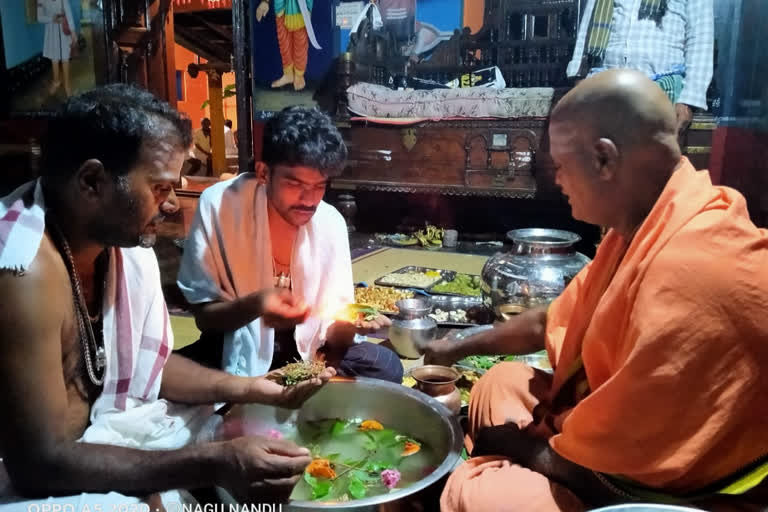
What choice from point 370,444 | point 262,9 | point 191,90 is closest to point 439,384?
point 370,444

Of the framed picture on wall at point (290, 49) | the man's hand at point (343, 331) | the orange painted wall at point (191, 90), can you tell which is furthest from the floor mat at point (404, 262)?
the orange painted wall at point (191, 90)

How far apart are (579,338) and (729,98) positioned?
6.22 meters

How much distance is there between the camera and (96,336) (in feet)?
6.83

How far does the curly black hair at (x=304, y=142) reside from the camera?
279cm

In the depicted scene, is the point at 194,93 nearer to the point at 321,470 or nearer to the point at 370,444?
the point at 370,444

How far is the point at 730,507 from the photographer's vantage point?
5.53 ft

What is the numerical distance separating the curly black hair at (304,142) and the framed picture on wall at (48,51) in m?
8.81

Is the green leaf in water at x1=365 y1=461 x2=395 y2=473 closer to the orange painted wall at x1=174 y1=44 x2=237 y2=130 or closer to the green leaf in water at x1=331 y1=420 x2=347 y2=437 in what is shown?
the green leaf in water at x1=331 y1=420 x2=347 y2=437

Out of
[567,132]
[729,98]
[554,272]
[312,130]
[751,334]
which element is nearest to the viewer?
[751,334]

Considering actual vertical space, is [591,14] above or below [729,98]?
above

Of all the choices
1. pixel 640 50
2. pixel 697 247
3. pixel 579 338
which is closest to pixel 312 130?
pixel 579 338

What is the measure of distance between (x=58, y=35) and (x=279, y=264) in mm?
9352

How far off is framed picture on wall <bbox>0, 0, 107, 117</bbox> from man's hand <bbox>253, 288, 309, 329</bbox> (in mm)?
8927

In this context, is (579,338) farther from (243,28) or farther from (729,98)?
(243,28)
